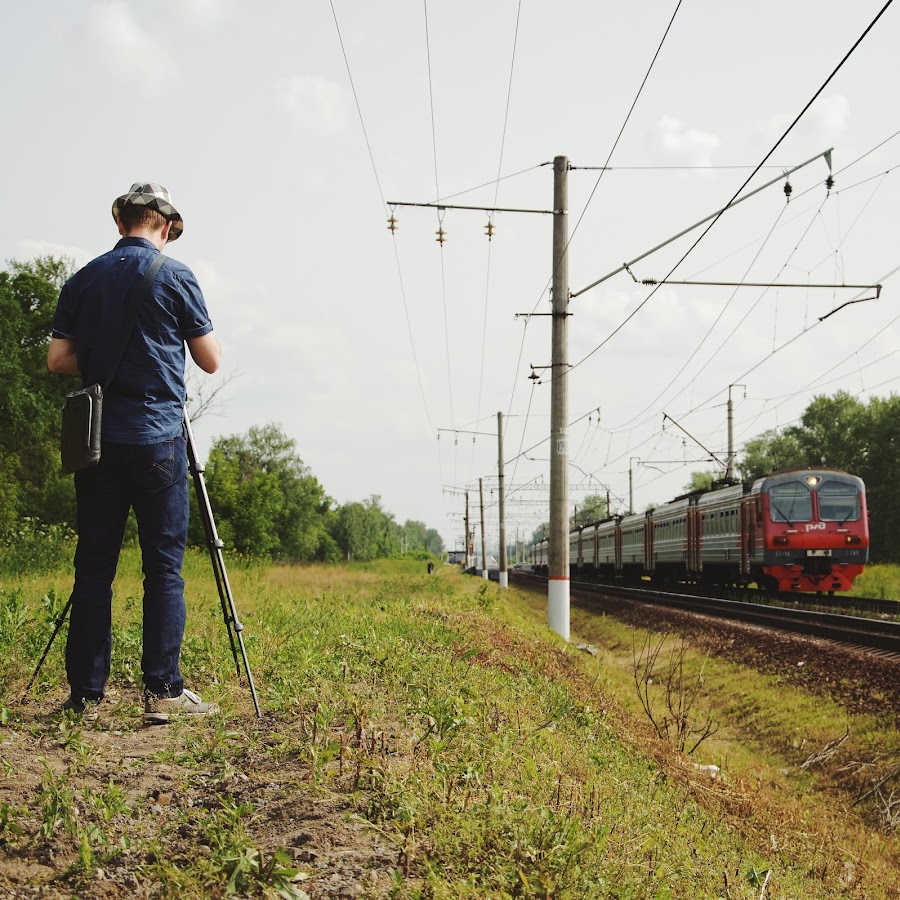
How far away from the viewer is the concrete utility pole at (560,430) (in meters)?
14.9

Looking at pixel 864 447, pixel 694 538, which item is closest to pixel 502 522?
pixel 694 538

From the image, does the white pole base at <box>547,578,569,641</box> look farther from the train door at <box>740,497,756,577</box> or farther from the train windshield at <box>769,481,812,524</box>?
the train door at <box>740,497,756,577</box>

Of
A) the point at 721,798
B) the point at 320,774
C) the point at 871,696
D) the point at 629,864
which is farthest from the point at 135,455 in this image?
the point at 871,696

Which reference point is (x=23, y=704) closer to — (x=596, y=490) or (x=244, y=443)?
(x=596, y=490)

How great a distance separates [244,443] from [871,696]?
10742 cm

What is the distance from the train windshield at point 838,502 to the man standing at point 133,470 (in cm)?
2095

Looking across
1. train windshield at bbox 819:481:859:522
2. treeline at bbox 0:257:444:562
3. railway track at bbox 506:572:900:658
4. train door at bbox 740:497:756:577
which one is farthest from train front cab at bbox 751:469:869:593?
treeline at bbox 0:257:444:562

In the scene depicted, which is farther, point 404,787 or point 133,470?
point 133,470

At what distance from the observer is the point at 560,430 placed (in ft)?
50.8

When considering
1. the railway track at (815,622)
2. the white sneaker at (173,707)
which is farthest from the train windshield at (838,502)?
Answer: the white sneaker at (173,707)

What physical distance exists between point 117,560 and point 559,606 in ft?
36.6

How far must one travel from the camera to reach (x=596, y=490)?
6556cm

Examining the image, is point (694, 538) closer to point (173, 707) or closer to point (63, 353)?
point (173, 707)

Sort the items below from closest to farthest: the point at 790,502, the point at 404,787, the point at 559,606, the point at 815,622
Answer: the point at 404,787
the point at 559,606
the point at 815,622
the point at 790,502
